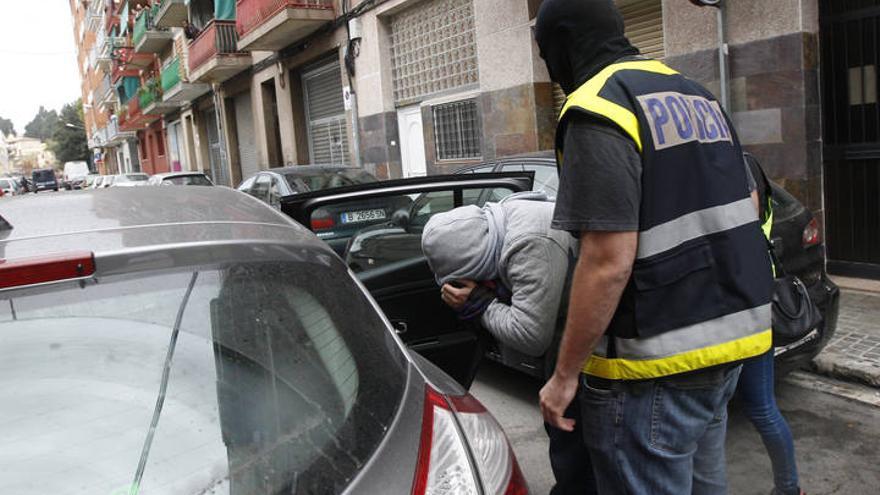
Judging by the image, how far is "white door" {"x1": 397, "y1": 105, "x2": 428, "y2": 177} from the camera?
1222 cm

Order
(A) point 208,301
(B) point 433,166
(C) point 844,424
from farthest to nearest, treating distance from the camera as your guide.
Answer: (B) point 433,166, (C) point 844,424, (A) point 208,301

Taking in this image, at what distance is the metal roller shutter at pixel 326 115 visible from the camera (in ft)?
50.9

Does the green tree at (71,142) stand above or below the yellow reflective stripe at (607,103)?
above

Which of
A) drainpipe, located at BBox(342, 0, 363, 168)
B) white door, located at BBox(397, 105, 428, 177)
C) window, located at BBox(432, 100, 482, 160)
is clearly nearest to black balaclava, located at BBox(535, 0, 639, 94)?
window, located at BBox(432, 100, 482, 160)

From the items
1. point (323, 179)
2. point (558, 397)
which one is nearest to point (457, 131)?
point (323, 179)

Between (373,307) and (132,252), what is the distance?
667mm

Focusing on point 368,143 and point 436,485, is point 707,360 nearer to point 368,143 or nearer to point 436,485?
point 436,485

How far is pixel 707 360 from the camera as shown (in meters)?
1.66

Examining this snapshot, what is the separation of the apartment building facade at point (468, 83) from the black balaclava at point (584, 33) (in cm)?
523

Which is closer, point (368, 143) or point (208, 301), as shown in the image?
point (208, 301)

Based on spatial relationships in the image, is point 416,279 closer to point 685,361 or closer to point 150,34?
point 685,361

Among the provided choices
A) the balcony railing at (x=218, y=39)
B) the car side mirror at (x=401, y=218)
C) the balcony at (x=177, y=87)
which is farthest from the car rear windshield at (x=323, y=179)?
the balcony at (x=177, y=87)

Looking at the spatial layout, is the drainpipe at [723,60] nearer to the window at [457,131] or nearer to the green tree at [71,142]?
the window at [457,131]

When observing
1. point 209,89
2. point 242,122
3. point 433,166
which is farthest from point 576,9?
point 209,89
